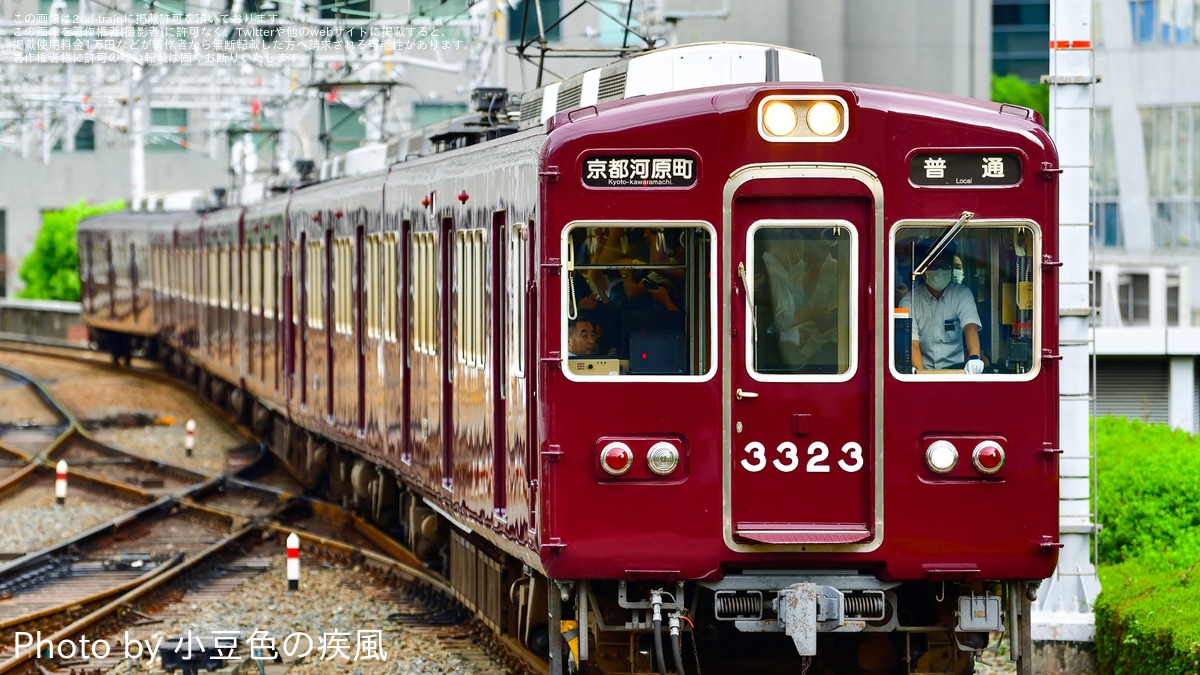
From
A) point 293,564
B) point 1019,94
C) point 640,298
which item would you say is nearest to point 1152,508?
point 640,298

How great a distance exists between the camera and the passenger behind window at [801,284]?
299 inches

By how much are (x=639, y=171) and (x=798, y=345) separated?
3.10ft

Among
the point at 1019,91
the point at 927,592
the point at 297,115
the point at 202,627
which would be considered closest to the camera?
the point at 927,592

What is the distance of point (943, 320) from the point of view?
765 cm

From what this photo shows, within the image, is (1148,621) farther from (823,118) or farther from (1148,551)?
(823,118)

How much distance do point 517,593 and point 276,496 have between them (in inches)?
327

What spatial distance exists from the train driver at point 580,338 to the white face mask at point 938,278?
1360mm

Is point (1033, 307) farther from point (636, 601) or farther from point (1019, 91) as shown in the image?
point (1019, 91)

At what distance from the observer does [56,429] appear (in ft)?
74.7

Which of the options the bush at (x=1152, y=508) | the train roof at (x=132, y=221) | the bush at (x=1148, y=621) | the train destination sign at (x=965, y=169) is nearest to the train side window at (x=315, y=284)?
the bush at (x=1152, y=508)

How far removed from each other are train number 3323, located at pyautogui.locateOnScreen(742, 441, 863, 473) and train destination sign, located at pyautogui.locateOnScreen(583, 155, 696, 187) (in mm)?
1103

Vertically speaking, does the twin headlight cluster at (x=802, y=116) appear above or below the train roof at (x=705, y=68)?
below

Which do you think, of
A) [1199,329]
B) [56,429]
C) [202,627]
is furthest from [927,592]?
[56,429]

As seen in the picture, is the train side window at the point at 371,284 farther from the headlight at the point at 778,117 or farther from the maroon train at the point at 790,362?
the headlight at the point at 778,117
